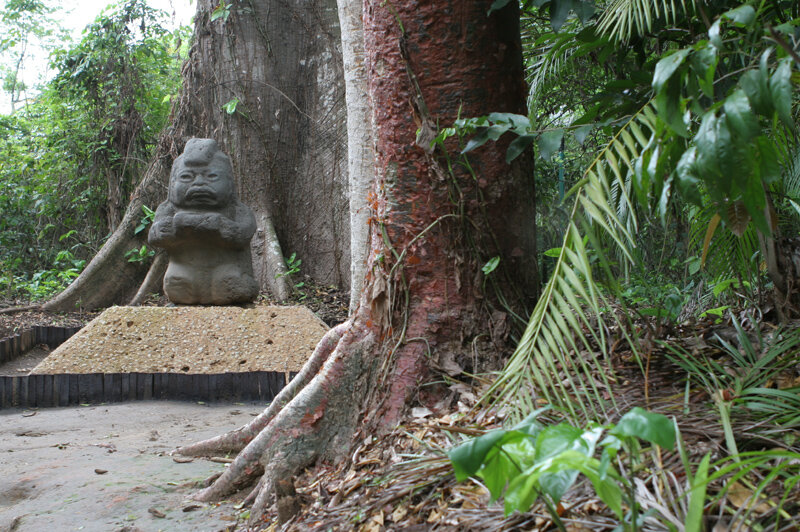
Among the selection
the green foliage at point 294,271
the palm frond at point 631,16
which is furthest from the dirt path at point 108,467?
the green foliage at point 294,271

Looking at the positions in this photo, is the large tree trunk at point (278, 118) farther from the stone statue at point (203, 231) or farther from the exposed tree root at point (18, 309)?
the stone statue at point (203, 231)

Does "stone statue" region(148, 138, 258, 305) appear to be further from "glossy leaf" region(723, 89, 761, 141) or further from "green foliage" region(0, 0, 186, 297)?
"glossy leaf" region(723, 89, 761, 141)

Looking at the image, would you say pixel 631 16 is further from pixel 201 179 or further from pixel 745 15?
pixel 201 179

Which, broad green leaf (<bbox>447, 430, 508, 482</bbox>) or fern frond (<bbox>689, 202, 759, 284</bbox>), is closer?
broad green leaf (<bbox>447, 430, 508, 482</bbox>)

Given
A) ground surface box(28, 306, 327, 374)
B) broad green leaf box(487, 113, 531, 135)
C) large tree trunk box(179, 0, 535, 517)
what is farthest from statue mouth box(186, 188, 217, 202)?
broad green leaf box(487, 113, 531, 135)

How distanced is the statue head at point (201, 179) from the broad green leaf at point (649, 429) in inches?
243

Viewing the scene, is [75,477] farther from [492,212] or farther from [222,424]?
[492,212]

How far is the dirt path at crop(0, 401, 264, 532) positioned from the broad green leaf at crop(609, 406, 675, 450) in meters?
1.84

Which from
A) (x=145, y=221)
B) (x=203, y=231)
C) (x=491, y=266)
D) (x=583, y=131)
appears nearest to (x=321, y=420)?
(x=491, y=266)

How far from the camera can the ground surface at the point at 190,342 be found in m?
5.61

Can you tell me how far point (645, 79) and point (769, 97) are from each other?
1156 millimetres

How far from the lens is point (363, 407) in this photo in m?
2.33

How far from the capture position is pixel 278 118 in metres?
9.41

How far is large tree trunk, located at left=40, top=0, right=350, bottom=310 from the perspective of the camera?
9172 mm
